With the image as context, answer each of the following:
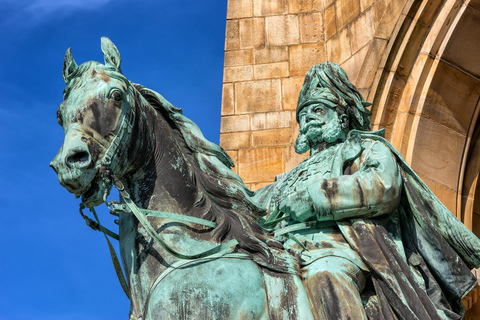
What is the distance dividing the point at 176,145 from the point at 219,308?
3.27 feet

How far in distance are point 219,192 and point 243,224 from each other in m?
0.22

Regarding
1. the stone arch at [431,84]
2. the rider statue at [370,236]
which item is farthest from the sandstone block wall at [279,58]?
the rider statue at [370,236]

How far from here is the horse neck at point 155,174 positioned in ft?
16.5

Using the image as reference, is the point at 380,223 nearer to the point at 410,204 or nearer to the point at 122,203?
the point at 410,204

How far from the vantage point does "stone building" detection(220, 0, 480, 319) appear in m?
8.27

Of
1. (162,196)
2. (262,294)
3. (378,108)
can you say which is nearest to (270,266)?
(262,294)

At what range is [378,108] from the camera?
8.30 m

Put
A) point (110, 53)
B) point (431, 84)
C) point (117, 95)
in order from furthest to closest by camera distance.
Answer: point (431, 84) → point (110, 53) → point (117, 95)

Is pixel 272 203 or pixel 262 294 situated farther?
pixel 272 203

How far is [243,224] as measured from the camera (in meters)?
5.09

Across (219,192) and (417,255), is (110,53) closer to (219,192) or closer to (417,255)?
(219,192)

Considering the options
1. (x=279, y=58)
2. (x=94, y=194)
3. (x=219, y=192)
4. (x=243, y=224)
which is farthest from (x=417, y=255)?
(x=279, y=58)

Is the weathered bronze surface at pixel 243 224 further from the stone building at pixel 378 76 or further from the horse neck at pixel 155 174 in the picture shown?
the stone building at pixel 378 76

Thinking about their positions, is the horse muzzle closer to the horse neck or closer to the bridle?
the bridle
